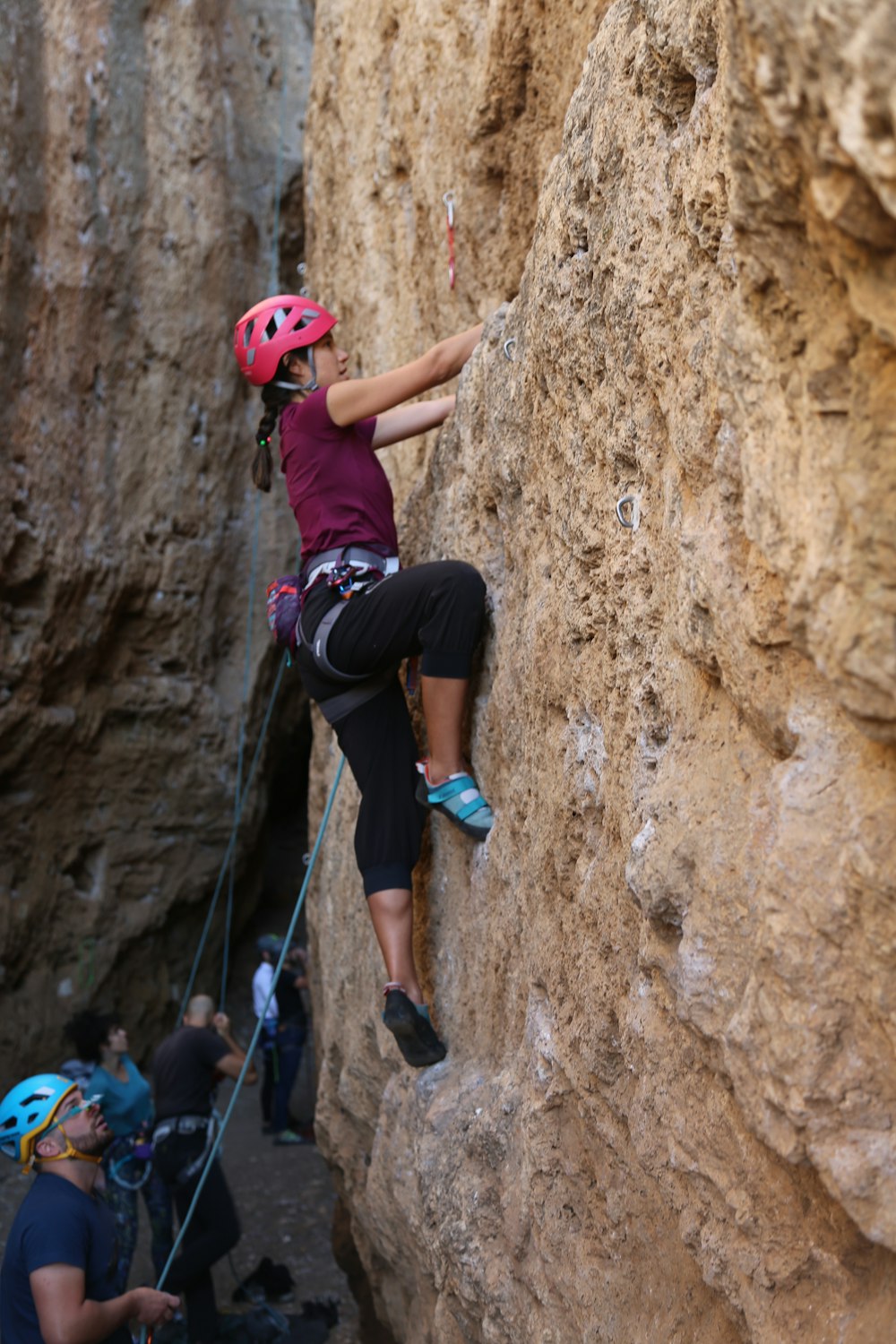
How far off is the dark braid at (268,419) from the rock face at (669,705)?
19.9 inches

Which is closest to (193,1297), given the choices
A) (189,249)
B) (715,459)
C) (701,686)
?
(701,686)

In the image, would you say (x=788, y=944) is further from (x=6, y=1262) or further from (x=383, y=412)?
(x=6, y=1262)

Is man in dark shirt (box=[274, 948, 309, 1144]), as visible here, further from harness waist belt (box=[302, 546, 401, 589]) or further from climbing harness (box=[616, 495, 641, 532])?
climbing harness (box=[616, 495, 641, 532])

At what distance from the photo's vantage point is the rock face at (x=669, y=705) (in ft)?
5.04

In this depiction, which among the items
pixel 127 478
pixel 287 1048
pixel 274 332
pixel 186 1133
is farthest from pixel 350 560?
pixel 287 1048

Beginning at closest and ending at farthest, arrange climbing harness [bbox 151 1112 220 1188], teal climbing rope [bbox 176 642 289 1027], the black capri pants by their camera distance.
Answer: the black capri pants < climbing harness [bbox 151 1112 220 1188] < teal climbing rope [bbox 176 642 289 1027]

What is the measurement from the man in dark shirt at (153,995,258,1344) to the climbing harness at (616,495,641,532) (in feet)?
13.5

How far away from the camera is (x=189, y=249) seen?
833 cm

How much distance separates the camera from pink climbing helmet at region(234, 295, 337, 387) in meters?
3.62

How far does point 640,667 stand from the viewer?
246 centimetres

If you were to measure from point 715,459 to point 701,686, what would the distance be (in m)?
0.41

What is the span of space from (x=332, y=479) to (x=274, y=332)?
→ 0.46 meters

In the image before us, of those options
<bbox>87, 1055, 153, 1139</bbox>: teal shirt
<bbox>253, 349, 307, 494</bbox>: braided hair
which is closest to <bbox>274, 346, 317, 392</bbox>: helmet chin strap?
<bbox>253, 349, 307, 494</bbox>: braided hair

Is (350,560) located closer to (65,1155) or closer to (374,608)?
(374,608)
